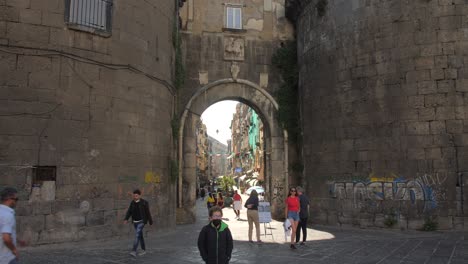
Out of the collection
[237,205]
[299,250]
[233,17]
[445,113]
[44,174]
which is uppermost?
[233,17]

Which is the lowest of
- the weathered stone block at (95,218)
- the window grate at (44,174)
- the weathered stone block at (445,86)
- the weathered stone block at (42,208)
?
the weathered stone block at (95,218)

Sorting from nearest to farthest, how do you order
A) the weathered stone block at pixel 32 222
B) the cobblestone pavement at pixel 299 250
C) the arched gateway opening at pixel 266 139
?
the cobblestone pavement at pixel 299 250 < the weathered stone block at pixel 32 222 < the arched gateway opening at pixel 266 139

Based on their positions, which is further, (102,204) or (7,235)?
(102,204)

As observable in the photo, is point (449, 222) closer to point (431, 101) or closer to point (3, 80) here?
point (431, 101)

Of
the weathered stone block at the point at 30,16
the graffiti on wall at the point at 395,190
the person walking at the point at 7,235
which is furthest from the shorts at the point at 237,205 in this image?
the person walking at the point at 7,235

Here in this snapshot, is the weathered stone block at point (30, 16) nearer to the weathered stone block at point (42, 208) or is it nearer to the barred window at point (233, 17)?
the weathered stone block at point (42, 208)

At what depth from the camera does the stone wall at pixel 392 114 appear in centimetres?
1077

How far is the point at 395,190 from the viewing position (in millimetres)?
11344

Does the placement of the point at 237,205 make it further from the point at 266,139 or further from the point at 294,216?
the point at 294,216

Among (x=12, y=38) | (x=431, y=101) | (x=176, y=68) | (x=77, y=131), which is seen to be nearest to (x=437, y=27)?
(x=431, y=101)

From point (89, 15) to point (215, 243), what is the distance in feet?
24.6

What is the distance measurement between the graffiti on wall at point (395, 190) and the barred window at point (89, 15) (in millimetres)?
8292

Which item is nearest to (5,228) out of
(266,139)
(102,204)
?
(102,204)

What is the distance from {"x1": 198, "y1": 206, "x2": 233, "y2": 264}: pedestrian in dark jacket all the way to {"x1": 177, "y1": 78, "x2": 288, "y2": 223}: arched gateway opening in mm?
10386
